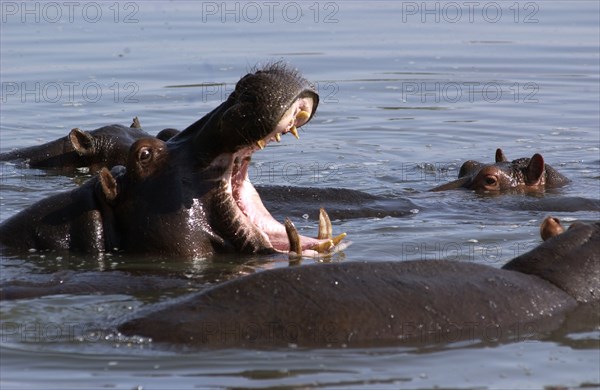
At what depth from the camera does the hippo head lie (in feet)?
25.7

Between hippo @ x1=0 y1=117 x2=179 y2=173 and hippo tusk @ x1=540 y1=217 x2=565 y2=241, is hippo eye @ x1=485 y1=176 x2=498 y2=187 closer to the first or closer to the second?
hippo @ x1=0 y1=117 x2=179 y2=173

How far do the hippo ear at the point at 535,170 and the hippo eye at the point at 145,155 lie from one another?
4638mm

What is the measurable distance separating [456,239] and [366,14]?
15.3m

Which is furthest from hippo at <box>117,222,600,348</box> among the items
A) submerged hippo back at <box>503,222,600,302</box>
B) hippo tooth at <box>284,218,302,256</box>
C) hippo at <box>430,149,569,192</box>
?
hippo at <box>430,149,569,192</box>

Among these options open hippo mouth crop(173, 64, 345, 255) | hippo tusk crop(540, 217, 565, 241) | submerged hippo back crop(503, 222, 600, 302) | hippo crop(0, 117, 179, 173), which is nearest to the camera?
submerged hippo back crop(503, 222, 600, 302)

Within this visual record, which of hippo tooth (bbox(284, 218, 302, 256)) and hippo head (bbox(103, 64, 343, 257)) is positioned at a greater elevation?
hippo head (bbox(103, 64, 343, 257))

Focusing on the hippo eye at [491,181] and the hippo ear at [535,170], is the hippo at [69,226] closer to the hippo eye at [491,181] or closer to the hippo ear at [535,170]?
the hippo eye at [491,181]

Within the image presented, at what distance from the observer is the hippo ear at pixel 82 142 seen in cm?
1213

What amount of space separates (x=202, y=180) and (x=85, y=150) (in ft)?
15.1

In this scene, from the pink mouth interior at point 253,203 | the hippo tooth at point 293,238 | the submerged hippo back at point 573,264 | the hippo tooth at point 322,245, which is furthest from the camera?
the hippo tooth at point 322,245

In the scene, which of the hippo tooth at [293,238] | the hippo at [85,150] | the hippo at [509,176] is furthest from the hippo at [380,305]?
the hippo at [85,150]

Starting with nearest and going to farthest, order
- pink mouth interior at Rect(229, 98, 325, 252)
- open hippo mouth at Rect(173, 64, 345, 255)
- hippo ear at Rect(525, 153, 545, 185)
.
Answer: open hippo mouth at Rect(173, 64, 345, 255) < pink mouth interior at Rect(229, 98, 325, 252) < hippo ear at Rect(525, 153, 545, 185)

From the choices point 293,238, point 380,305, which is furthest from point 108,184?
point 380,305

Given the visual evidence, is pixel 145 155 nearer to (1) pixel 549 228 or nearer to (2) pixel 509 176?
→ (1) pixel 549 228
